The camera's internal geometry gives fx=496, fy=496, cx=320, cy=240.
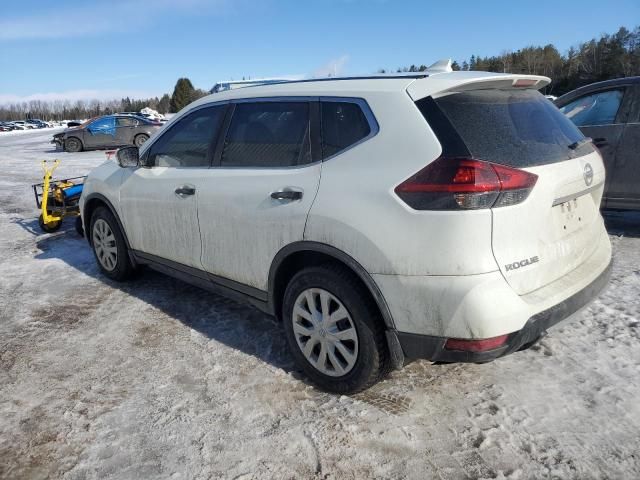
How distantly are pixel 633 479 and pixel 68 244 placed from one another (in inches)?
254

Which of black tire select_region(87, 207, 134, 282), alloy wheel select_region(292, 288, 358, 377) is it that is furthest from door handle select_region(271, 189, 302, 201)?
black tire select_region(87, 207, 134, 282)

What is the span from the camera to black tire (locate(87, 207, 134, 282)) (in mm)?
4680

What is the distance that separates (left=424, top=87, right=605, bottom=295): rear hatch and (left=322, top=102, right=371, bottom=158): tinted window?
1.43 ft

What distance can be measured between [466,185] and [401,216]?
333mm

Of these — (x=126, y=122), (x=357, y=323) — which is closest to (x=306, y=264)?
(x=357, y=323)

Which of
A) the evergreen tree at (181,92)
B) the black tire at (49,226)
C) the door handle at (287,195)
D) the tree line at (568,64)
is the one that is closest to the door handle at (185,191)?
the door handle at (287,195)

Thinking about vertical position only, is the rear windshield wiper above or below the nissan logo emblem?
above

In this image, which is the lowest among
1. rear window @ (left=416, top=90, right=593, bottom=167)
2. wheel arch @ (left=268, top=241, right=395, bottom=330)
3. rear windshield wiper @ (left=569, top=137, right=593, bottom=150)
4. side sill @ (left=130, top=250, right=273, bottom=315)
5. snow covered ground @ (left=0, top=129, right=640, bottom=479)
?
snow covered ground @ (left=0, top=129, right=640, bottom=479)

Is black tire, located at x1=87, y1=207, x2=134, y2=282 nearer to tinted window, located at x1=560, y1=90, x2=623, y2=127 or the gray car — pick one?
tinted window, located at x1=560, y1=90, x2=623, y2=127

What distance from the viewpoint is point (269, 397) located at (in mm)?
2945

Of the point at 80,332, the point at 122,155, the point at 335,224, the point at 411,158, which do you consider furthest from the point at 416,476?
the point at 122,155

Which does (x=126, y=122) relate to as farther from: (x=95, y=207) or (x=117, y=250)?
(x=117, y=250)

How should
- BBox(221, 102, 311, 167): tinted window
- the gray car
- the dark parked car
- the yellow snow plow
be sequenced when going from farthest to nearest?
1. the gray car
2. the yellow snow plow
3. the dark parked car
4. BBox(221, 102, 311, 167): tinted window

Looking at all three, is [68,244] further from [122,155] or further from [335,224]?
[335,224]
